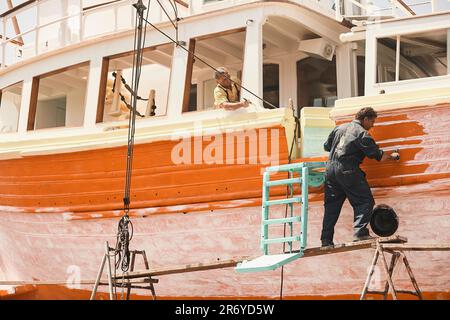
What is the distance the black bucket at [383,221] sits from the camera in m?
7.16

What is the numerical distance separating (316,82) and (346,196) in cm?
305

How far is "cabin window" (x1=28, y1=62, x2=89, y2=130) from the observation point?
1080cm

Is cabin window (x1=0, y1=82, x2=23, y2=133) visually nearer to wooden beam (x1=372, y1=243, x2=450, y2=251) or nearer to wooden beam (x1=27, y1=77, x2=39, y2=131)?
wooden beam (x1=27, y1=77, x2=39, y2=131)

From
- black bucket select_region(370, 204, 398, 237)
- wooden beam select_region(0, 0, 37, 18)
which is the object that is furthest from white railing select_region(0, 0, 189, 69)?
black bucket select_region(370, 204, 398, 237)

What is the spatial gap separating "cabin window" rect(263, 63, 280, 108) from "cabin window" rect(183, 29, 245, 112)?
Answer: 368 mm

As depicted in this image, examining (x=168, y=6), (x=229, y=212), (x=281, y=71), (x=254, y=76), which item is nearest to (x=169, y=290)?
(x=229, y=212)

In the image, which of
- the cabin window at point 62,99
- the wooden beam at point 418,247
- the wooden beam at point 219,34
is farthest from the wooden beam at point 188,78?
the wooden beam at point 418,247

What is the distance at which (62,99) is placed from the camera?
37.1 ft

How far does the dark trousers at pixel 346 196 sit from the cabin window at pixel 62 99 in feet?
15.7

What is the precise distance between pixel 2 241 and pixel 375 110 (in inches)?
220

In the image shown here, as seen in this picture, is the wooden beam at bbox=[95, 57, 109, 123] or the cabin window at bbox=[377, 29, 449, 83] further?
the wooden beam at bbox=[95, 57, 109, 123]

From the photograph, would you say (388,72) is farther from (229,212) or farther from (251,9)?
(229,212)

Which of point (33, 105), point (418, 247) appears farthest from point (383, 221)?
point (33, 105)

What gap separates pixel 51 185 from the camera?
9.19m
